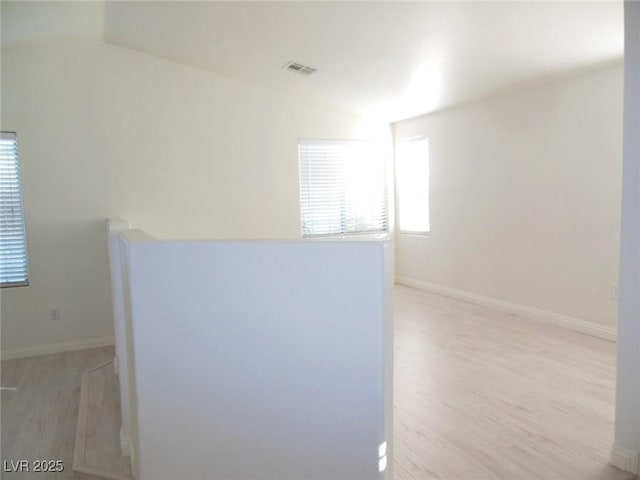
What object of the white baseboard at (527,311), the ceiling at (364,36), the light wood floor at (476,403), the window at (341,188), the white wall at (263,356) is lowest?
the light wood floor at (476,403)

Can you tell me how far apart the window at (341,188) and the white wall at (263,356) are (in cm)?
405

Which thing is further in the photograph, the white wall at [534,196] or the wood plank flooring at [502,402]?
the white wall at [534,196]

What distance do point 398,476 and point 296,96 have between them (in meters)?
4.41

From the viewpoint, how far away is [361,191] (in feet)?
20.4

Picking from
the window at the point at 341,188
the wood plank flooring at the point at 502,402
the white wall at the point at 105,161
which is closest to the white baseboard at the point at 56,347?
the white wall at the point at 105,161

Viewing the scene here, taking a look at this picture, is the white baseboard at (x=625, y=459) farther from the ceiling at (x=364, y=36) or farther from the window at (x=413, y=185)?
the window at (x=413, y=185)

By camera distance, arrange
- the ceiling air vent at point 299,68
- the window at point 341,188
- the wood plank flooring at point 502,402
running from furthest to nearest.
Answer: the window at point 341,188
the ceiling air vent at point 299,68
the wood plank flooring at point 502,402

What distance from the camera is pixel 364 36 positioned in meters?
3.63

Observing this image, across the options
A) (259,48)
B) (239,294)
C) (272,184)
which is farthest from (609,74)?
(239,294)

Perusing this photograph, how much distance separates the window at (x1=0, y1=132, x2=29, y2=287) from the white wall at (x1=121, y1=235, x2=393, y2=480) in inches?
124

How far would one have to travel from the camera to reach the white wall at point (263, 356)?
1.49m

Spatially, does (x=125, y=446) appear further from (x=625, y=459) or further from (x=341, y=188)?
(x=341, y=188)

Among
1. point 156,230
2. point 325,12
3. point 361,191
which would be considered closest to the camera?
point 325,12

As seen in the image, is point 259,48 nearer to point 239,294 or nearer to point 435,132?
point 435,132
